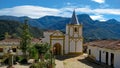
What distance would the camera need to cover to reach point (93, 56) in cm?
4522

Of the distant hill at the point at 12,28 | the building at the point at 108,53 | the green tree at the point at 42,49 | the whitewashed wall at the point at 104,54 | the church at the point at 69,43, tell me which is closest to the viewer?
the whitewashed wall at the point at 104,54

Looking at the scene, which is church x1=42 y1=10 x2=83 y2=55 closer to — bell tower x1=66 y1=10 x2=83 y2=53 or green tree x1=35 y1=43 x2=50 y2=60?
bell tower x1=66 y1=10 x2=83 y2=53

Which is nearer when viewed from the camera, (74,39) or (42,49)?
(42,49)

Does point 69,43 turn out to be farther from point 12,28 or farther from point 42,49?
point 12,28

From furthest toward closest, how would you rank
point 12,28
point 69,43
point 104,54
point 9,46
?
1. point 12,28
2. point 69,43
3. point 9,46
4. point 104,54

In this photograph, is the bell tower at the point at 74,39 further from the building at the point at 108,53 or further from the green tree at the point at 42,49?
the green tree at the point at 42,49

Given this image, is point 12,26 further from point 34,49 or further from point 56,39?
point 34,49

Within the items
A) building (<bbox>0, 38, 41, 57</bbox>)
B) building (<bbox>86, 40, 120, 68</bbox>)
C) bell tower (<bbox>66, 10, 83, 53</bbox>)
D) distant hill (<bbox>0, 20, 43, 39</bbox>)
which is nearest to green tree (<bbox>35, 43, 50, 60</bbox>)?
building (<bbox>86, 40, 120, 68</bbox>)

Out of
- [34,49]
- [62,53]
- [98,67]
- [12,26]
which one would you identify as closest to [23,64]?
[34,49]

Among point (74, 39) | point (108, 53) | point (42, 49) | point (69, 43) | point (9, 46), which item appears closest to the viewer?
point (42, 49)

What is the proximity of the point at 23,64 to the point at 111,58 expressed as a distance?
1235 centimetres

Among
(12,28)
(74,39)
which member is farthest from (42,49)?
(12,28)

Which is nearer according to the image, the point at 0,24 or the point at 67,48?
the point at 67,48

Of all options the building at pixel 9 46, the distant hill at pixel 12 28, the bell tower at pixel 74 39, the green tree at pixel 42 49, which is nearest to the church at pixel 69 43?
the bell tower at pixel 74 39
